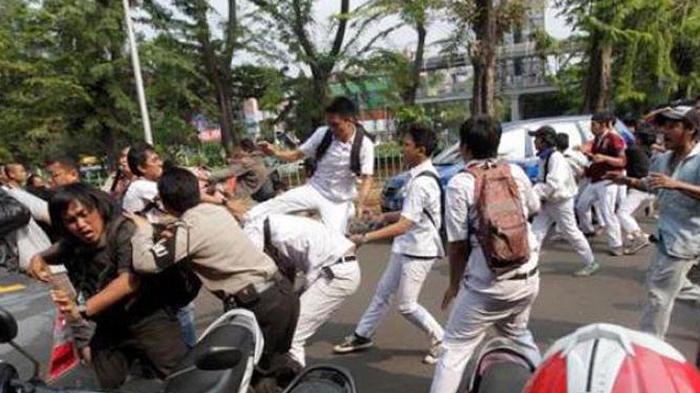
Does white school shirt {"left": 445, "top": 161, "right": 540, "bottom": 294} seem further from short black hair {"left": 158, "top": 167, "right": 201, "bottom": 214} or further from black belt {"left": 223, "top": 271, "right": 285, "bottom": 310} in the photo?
short black hair {"left": 158, "top": 167, "right": 201, "bottom": 214}

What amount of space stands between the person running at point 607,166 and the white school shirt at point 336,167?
3429 mm

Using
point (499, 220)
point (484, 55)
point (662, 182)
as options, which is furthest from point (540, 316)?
point (484, 55)

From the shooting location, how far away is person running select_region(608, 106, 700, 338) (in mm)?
3641

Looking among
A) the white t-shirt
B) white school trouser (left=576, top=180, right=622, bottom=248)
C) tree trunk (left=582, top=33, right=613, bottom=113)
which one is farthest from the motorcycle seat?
tree trunk (left=582, top=33, right=613, bottom=113)

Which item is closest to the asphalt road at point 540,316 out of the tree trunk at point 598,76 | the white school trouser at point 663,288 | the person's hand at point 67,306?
the white school trouser at point 663,288

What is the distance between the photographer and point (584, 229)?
349 inches

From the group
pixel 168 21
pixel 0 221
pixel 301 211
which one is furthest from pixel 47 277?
pixel 168 21

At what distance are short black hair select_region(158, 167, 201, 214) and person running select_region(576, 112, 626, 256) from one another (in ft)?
17.6

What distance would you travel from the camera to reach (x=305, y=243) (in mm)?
3703

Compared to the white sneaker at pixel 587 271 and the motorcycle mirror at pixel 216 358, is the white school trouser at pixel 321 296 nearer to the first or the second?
the motorcycle mirror at pixel 216 358

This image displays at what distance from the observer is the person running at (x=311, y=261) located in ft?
12.1

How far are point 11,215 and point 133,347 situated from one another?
1114mm

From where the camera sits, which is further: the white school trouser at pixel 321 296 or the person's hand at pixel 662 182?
the white school trouser at pixel 321 296

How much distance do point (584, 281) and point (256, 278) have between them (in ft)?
14.2
